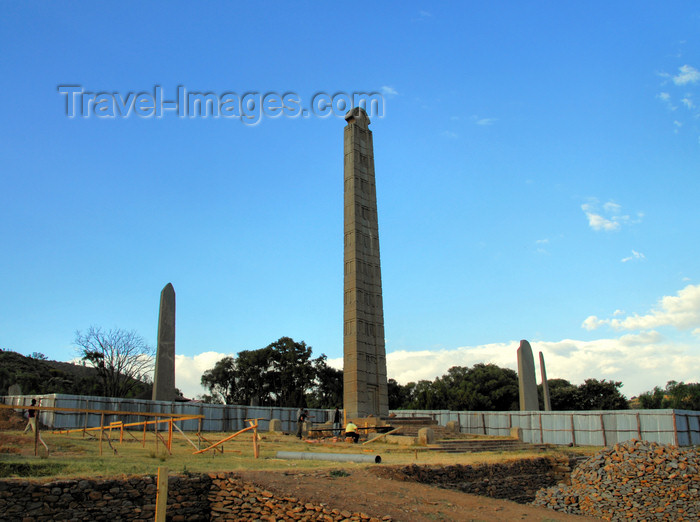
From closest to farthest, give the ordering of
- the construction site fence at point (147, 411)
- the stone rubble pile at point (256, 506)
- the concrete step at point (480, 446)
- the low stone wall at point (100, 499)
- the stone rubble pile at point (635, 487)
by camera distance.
→ the low stone wall at point (100, 499), the stone rubble pile at point (256, 506), the stone rubble pile at point (635, 487), the concrete step at point (480, 446), the construction site fence at point (147, 411)

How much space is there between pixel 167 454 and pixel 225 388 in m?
41.2

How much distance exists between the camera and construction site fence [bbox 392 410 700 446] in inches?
929

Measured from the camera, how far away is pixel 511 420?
1156 inches

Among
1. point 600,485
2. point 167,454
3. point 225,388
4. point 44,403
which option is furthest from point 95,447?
point 225,388

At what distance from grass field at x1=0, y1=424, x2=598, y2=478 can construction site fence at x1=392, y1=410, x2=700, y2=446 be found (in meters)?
6.44

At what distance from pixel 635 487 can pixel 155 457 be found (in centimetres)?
1377

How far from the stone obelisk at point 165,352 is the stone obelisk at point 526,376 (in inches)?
721

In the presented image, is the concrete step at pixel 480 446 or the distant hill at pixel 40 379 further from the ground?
the distant hill at pixel 40 379

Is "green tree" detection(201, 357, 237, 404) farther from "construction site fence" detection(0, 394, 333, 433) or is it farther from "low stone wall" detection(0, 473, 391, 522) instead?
"low stone wall" detection(0, 473, 391, 522)

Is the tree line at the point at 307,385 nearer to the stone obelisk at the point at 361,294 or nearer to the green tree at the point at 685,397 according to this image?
the green tree at the point at 685,397

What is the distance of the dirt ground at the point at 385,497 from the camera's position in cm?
1215

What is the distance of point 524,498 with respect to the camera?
17750 mm

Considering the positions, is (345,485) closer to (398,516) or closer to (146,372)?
(398,516)

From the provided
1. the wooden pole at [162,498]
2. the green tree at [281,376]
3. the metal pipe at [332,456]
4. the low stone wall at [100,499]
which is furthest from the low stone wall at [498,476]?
the green tree at [281,376]
